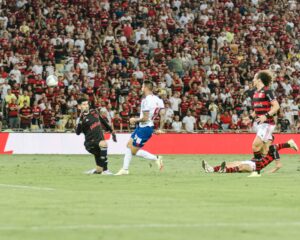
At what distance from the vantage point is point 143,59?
43969 mm

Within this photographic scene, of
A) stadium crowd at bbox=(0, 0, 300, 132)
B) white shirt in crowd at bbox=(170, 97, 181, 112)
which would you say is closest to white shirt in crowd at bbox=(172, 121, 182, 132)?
stadium crowd at bbox=(0, 0, 300, 132)

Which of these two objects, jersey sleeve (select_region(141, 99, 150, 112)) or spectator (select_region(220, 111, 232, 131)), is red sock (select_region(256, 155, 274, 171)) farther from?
spectator (select_region(220, 111, 232, 131))

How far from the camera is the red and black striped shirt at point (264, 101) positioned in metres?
21.4

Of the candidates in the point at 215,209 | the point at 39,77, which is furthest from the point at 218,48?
the point at 215,209

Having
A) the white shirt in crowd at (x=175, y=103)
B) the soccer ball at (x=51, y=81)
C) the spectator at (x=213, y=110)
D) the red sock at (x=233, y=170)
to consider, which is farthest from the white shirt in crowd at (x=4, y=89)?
the red sock at (x=233, y=170)

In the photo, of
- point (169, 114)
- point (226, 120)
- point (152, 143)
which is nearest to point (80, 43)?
point (169, 114)

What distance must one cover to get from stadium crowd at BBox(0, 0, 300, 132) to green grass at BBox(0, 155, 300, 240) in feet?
52.3

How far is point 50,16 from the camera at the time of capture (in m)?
43.6

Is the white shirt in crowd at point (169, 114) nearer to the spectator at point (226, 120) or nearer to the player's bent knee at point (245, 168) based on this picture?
the spectator at point (226, 120)

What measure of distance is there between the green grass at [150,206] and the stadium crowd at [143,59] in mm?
15955

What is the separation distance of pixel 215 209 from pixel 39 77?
26.6 metres

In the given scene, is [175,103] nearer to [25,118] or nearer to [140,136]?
[25,118]

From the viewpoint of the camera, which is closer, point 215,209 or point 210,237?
point 210,237

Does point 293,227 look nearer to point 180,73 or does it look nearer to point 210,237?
point 210,237
